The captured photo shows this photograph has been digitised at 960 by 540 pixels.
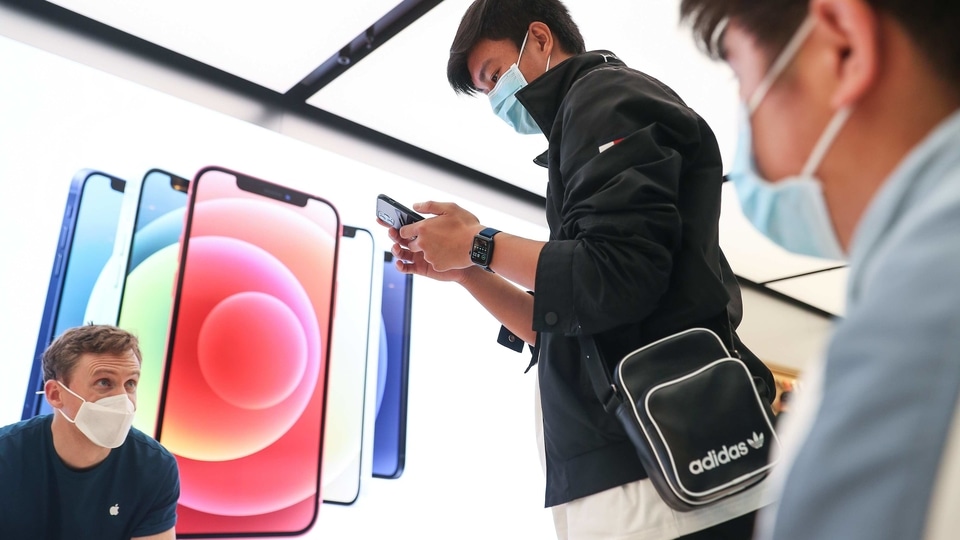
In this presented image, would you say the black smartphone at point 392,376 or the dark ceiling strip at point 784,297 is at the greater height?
the dark ceiling strip at point 784,297

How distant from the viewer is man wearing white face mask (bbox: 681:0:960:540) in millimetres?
265

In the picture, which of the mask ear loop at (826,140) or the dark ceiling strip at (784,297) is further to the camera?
the dark ceiling strip at (784,297)

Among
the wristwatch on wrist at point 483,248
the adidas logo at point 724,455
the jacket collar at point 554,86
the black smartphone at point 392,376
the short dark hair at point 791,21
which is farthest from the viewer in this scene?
the black smartphone at point 392,376

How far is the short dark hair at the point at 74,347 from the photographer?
1747 millimetres

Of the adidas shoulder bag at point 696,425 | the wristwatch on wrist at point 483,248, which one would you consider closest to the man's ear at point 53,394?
the wristwatch on wrist at point 483,248

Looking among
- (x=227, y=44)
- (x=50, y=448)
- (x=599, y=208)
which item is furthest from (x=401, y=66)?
(x=599, y=208)

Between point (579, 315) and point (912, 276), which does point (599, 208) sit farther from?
point (912, 276)

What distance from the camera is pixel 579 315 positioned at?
0.91m

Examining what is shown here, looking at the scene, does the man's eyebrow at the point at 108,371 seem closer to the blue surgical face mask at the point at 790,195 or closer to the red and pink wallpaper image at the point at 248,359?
the red and pink wallpaper image at the point at 248,359

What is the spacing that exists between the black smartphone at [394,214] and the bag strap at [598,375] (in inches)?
20.7

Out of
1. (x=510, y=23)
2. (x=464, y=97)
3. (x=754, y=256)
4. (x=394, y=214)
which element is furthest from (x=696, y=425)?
(x=754, y=256)

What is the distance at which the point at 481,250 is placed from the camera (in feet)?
3.57

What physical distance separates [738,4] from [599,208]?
44cm

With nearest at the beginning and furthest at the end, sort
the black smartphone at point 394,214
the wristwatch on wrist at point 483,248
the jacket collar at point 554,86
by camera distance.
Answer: the wristwatch on wrist at point 483,248
the jacket collar at point 554,86
the black smartphone at point 394,214
